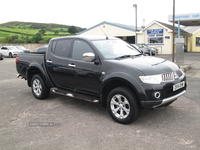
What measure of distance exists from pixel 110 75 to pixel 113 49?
0.98m

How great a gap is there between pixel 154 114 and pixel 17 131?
2.94 m

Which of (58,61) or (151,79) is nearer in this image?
(151,79)

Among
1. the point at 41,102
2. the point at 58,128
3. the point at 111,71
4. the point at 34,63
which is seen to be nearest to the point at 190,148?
the point at 111,71

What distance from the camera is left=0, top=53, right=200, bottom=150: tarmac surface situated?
3607mm

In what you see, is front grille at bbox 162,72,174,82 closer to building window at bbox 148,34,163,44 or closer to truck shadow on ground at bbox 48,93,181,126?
truck shadow on ground at bbox 48,93,181,126

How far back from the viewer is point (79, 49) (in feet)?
17.5

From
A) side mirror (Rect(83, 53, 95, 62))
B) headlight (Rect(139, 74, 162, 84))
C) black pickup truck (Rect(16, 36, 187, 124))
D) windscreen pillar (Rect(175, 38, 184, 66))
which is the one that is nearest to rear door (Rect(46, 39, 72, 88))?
black pickup truck (Rect(16, 36, 187, 124))

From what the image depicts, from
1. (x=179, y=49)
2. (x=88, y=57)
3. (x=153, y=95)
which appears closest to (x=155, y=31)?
(x=179, y=49)

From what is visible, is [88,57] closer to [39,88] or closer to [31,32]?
[39,88]

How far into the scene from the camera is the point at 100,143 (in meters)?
3.65

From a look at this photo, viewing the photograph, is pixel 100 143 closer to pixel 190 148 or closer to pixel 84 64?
pixel 190 148

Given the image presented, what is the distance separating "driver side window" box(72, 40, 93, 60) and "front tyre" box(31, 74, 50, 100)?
148 cm

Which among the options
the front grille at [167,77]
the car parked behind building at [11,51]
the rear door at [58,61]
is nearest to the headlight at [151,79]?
the front grille at [167,77]

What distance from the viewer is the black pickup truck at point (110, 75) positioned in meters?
4.14
